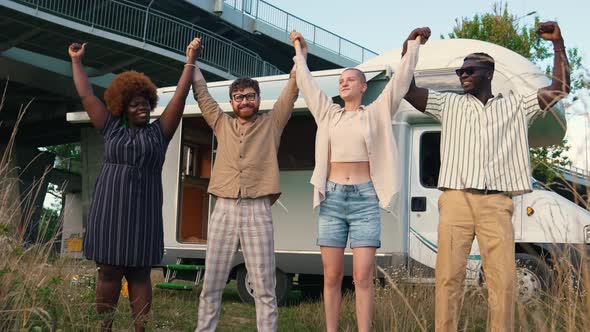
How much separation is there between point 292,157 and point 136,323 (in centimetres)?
409

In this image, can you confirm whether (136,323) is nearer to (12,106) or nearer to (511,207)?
(511,207)

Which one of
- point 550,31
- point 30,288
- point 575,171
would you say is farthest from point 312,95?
point 30,288

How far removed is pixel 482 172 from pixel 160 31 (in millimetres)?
16006

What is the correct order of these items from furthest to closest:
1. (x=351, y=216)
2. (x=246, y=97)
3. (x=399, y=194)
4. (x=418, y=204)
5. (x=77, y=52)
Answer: (x=418, y=204) → (x=399, y=194) → (x=246, y=97) → (x=77, y=52) → (x=351, y=216)

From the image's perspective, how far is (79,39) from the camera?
54.4ft

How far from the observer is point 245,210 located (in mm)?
3953

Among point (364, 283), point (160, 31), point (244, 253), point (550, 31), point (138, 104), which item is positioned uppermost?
point (160, 31)

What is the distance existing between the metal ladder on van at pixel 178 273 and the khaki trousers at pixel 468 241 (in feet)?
14.1

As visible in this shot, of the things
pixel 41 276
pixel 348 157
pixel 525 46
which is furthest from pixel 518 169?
pixel 525 46

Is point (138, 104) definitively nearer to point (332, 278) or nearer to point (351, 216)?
point (351, 216)

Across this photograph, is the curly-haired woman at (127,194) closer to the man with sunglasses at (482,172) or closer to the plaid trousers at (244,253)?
the plaid trousers at (244,253)

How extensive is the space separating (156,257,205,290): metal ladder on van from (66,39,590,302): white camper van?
17 millimetres

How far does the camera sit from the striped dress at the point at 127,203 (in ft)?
12.1

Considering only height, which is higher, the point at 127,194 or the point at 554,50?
the point at 554,50
